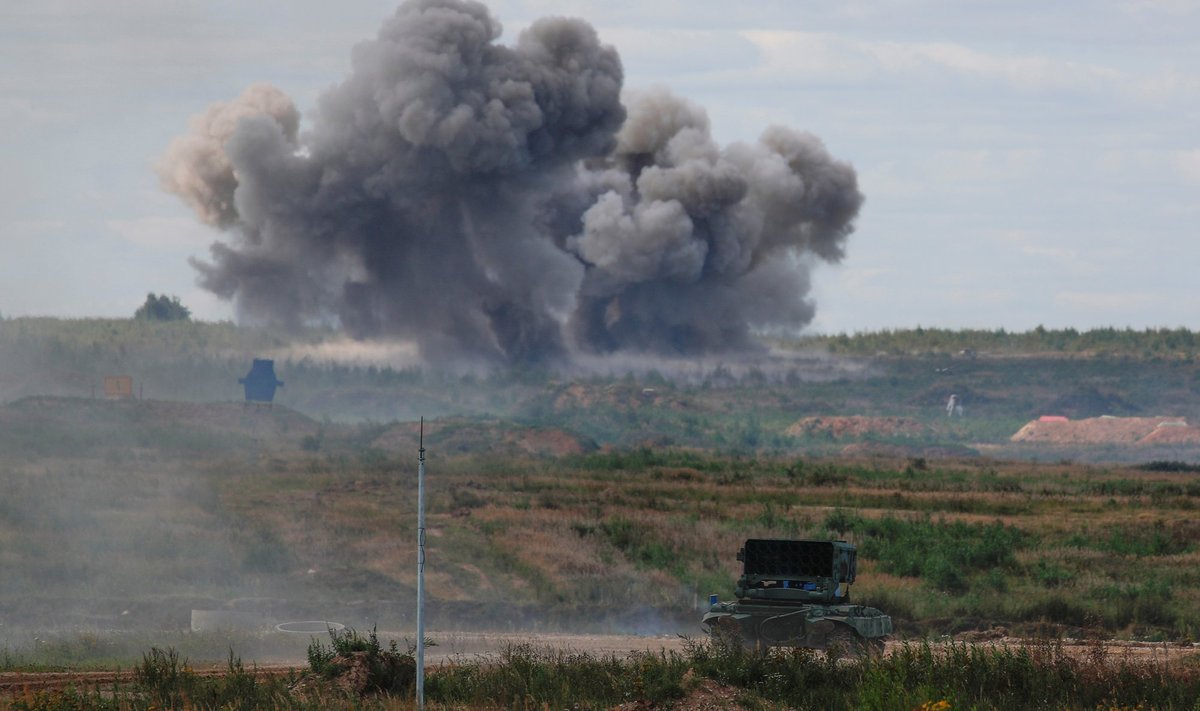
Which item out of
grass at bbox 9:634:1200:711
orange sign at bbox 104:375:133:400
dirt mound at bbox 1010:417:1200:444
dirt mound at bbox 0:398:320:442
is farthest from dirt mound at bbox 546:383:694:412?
grass at bbox 9:634:1200:711

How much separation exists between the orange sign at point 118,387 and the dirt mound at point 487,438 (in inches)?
709

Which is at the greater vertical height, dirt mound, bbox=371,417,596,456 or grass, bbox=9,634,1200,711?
dirt mound, bbox=371,417,596,456

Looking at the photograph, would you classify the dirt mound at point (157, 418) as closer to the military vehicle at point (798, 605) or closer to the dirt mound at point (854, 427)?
the dirt mound at point (854, 427)

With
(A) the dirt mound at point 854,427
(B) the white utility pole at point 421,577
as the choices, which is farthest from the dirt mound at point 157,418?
(B) the white utility pole at point 421,577

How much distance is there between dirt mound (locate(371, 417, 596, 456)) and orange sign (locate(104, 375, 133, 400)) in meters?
18.0

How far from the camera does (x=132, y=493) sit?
170ft

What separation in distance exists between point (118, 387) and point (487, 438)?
23.1 m

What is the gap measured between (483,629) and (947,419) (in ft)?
296

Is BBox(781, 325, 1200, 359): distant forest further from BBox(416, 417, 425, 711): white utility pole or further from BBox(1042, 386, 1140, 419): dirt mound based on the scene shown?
BBox(416, 417, 425, 711): white utility pole

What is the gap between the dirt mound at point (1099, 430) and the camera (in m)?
113

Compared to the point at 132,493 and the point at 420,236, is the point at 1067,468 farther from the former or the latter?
the point at 132,493

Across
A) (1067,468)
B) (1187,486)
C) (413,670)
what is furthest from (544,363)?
(413,670)

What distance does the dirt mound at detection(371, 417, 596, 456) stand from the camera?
7881cm

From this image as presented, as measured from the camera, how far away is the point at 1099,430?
114938 mm
